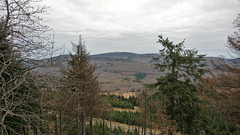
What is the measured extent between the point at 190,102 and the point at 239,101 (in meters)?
2.55

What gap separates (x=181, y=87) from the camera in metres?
9.36

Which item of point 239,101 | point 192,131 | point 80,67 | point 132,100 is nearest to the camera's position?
point 239,101

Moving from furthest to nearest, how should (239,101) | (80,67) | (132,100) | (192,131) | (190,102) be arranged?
(132,100)
(80,67)
(192,131)
(190,102)
(239,101)

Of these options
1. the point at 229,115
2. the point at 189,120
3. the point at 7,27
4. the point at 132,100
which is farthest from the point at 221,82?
the point at 132,100

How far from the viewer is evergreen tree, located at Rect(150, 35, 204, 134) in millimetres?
9312

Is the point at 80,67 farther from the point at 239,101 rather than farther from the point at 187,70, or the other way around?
the point at 239,101

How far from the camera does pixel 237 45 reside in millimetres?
8141

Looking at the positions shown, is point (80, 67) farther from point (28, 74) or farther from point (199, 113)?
point (199, 113)

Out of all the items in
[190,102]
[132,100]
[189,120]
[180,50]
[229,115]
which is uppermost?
[180,50]

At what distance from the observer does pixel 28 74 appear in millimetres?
3928

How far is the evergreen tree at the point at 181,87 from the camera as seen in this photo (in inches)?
367

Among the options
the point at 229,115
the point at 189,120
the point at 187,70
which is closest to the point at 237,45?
the point at 187,70

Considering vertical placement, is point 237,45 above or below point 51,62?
above

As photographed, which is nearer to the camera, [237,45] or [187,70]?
[237,45]
